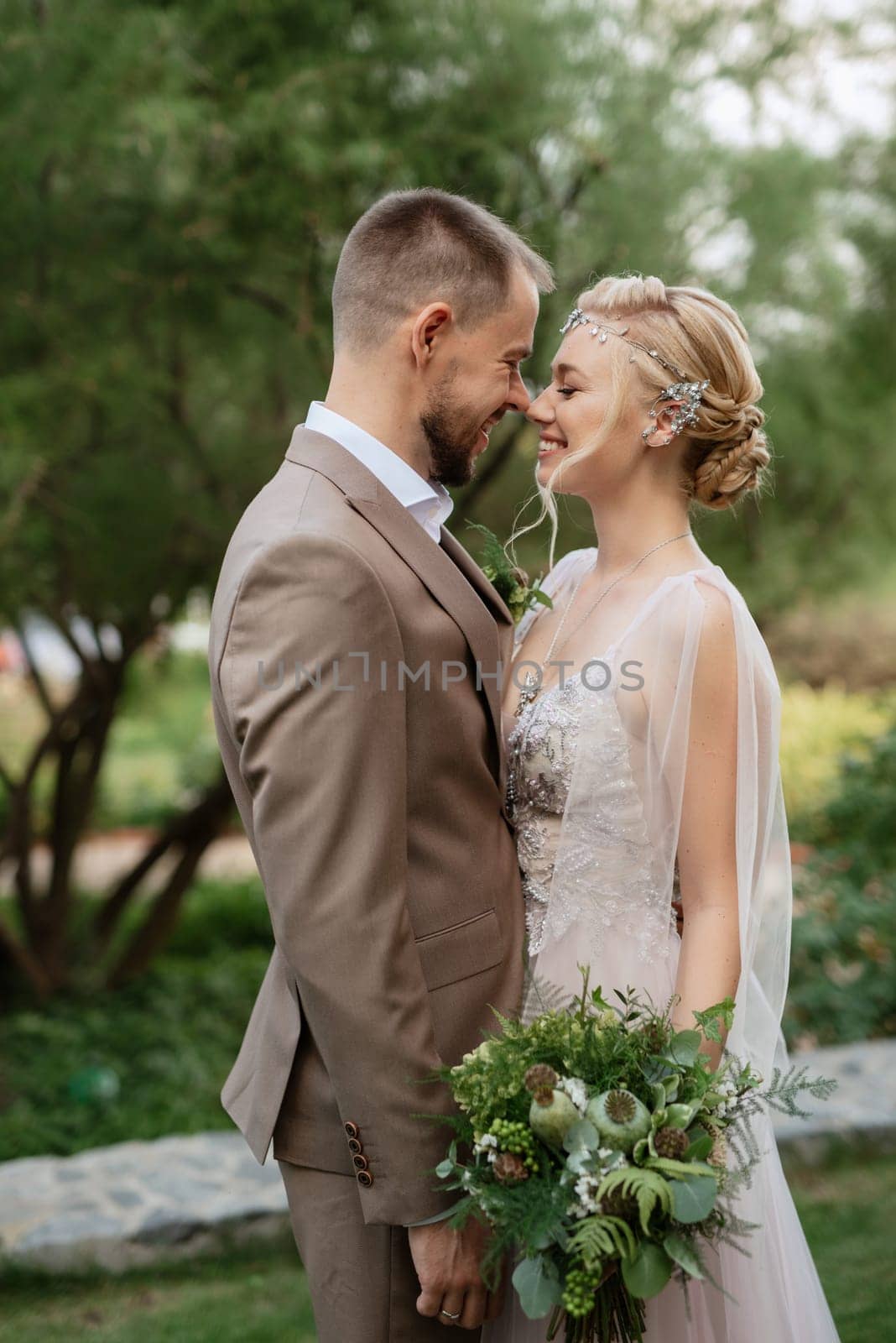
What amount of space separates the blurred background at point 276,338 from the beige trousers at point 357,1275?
6.47ft

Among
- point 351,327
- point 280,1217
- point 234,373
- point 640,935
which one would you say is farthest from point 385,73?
point 280,1217

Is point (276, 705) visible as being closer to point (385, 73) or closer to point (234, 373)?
point (385, 73)

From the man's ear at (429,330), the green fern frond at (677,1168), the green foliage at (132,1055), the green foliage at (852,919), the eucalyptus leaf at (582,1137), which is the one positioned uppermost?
the man's ear at (429,330)

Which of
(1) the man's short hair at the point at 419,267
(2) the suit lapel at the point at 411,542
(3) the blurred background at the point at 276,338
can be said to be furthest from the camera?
(3) the blurred background at the point at 276,338

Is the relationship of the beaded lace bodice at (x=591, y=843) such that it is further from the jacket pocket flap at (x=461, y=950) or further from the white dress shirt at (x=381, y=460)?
the white dress shirt at (x=381, y=460)

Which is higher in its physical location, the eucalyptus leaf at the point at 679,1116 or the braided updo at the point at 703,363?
the braided updo at the point at 703,363

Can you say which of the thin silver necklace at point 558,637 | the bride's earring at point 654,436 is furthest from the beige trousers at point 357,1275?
the bride's earring at point 654,436

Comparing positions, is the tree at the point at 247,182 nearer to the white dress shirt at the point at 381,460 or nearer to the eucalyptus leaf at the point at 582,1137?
the white dress shirt at the point at 381,460

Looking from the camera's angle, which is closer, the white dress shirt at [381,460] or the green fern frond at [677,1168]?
the green fern frond at [677,1168]

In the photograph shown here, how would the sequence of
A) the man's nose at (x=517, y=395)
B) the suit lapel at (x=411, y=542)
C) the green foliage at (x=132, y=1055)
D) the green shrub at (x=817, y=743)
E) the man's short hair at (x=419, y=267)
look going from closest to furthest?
the suit lapel at (x=411, y=542)
the man's short hair at (x=419, y=267)
the man's nose at (x=517, y=395)
the green foliage at (x=132, y=1055)
the green shrub at (x=817, y=743)

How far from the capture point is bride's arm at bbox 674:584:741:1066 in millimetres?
2182

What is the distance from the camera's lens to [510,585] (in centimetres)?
271

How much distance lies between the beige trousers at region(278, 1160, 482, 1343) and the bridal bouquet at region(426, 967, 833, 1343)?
0.15 m

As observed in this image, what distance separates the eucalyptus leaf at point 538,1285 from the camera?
1.70m
